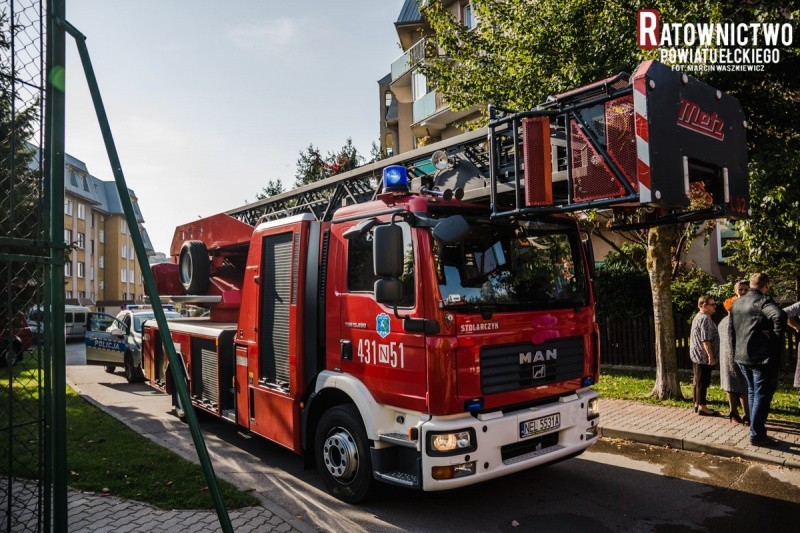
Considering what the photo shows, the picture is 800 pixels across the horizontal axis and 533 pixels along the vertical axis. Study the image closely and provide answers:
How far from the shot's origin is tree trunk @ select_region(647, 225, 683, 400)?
8.52 metres

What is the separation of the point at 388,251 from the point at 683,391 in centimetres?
721

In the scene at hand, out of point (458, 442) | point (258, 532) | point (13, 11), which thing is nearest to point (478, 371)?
point (458, 442)

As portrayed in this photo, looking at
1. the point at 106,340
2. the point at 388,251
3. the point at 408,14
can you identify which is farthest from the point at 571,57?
the point at 408,14

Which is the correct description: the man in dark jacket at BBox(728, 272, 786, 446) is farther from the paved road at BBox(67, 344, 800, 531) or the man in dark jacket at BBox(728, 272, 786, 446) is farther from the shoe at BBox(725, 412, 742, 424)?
the shoe at BBox(725, 412, 742, 424)

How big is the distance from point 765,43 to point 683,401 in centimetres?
500

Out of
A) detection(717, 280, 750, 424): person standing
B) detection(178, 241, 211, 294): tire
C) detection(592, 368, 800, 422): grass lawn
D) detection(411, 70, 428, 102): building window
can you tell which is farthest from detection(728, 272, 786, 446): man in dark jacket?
detection(411, 70, 428, 102): building window

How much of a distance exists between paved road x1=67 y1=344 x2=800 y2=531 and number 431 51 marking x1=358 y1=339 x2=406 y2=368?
46.6 inches

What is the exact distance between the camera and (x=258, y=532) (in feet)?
13.3

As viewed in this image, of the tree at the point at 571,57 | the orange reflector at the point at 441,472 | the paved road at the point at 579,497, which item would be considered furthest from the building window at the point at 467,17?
the orange reflector at the point at 441,472

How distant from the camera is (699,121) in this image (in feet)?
13.5

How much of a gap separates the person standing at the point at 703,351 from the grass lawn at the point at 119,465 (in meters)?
5.99

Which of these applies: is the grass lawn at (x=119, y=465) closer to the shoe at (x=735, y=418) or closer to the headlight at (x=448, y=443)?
the headlight at (x=448, y=443)

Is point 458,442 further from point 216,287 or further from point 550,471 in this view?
point 216,287

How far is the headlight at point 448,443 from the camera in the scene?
412cm
